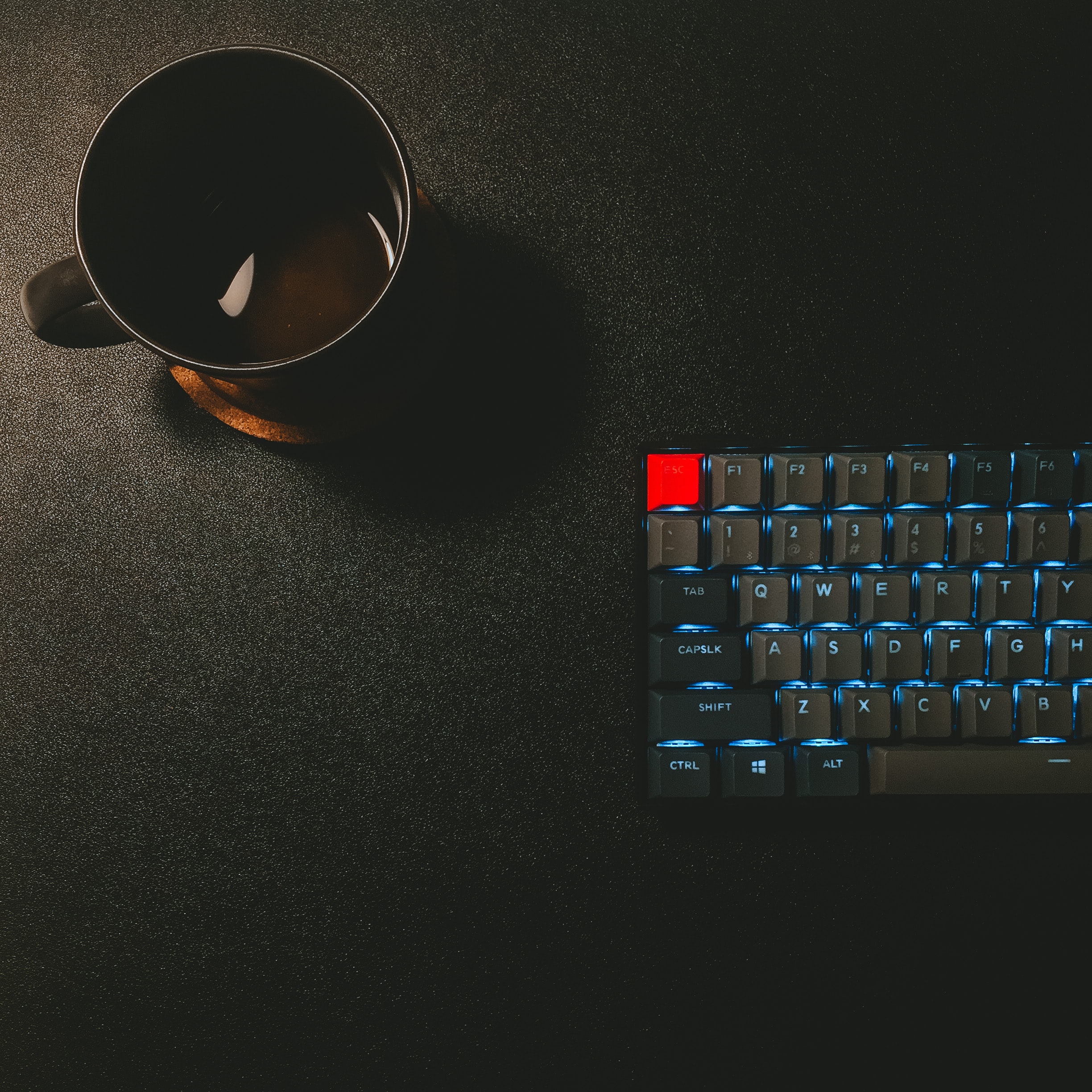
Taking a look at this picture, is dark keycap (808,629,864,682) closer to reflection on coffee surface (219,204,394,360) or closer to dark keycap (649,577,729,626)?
dark keycap (649,577,729,626)

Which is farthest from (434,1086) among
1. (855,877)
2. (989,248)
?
(989,248)

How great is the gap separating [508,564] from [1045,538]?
359mm

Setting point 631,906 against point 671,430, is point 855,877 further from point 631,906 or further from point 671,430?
point 671,430

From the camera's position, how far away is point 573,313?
55cm

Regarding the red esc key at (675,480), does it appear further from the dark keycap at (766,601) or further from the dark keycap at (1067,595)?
the dark keycap at (1067,595)

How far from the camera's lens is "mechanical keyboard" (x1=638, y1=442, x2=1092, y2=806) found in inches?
19.2

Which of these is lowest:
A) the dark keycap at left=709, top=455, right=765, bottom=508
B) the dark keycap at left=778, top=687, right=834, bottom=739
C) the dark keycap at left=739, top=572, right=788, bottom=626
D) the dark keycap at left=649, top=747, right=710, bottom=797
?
the dark keycap at left=649, top=747, right=710, bottom=797

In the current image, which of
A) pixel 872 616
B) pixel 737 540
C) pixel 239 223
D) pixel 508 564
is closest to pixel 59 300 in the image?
pixel 239 223

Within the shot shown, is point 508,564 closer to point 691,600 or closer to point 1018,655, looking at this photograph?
point 691,600

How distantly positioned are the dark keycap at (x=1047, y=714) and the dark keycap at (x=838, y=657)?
112mm

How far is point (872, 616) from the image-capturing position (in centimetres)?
49

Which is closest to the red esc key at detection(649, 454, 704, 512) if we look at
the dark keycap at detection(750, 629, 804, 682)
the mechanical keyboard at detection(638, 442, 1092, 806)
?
the mechanical keyboard at detection(638, 442, 1092, 806)

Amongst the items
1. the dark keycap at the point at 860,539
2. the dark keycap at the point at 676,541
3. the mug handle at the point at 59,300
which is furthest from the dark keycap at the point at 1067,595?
the mug handle at the point at 59,300

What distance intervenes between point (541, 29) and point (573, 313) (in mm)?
213
